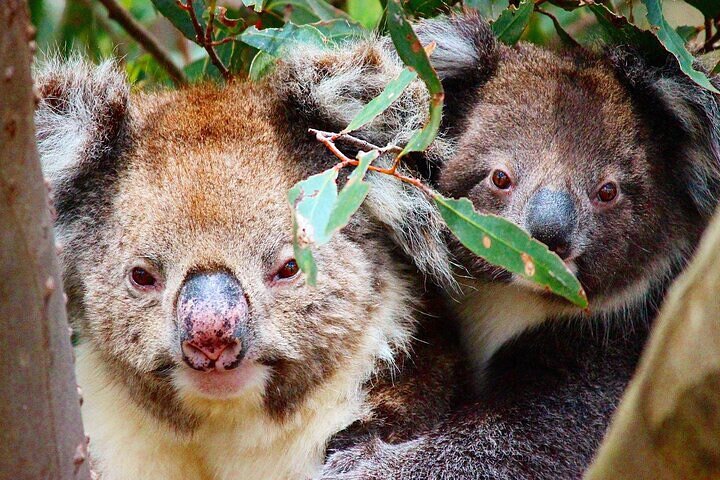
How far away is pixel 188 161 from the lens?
→ 2662 mm

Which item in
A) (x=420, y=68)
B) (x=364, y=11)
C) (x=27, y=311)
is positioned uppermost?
(x=420, y=68)

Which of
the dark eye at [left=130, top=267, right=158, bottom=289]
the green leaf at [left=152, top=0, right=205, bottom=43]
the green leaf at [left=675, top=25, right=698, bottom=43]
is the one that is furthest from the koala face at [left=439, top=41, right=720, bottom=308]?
the green leaf at [left=152, top=0, right=205, bottom=43]

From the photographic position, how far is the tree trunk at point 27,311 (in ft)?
4.88

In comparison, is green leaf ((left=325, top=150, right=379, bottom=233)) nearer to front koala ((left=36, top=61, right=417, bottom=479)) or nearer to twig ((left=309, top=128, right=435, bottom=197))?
twig ((left=309, top=128, right=435, bottom=197))

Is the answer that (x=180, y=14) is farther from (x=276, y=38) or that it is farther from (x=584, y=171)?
(x=584, y=171)

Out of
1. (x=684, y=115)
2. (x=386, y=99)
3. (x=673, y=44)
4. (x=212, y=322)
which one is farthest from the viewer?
(x=684, y=115)

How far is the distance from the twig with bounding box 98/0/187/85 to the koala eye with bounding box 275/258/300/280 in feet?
4.84

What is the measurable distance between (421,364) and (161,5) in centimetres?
153

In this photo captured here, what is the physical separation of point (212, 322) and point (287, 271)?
1.10ft

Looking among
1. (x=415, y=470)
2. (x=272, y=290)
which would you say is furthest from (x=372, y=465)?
(x=272, y=290)

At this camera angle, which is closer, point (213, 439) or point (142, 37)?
point (213, 439)

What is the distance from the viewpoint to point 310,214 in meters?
1.92

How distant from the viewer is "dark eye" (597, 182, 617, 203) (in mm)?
2746

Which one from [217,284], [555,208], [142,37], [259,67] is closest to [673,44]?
[555,208]
